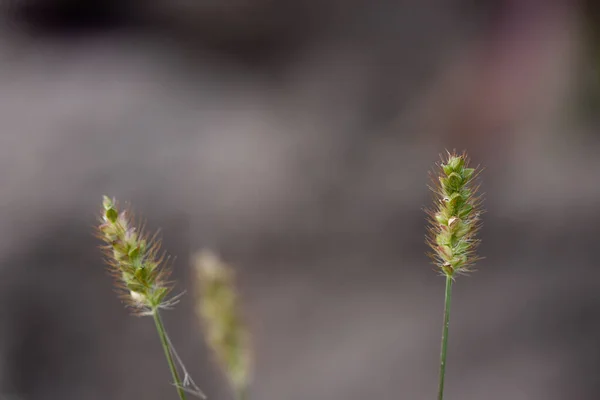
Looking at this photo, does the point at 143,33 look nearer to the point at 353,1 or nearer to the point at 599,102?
the point at 353,1

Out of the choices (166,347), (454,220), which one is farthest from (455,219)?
(166,347)

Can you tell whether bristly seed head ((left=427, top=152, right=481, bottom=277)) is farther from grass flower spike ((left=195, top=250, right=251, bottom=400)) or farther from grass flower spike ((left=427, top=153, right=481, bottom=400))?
grass flower spike ((left=195, top=250, right=251, bottom=400))

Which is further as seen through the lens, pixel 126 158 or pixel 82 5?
pixel 82 5

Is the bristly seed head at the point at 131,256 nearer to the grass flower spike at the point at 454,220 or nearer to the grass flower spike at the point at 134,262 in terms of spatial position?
the grass flower spike at the point at 134,262

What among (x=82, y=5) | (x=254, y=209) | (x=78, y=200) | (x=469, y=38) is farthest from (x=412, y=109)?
(x=82, y=5)

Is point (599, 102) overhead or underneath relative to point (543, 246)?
overhead

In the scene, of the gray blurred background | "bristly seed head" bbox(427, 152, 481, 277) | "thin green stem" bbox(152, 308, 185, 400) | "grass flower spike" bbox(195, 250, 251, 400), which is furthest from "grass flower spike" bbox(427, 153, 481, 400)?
the gray blurred background
